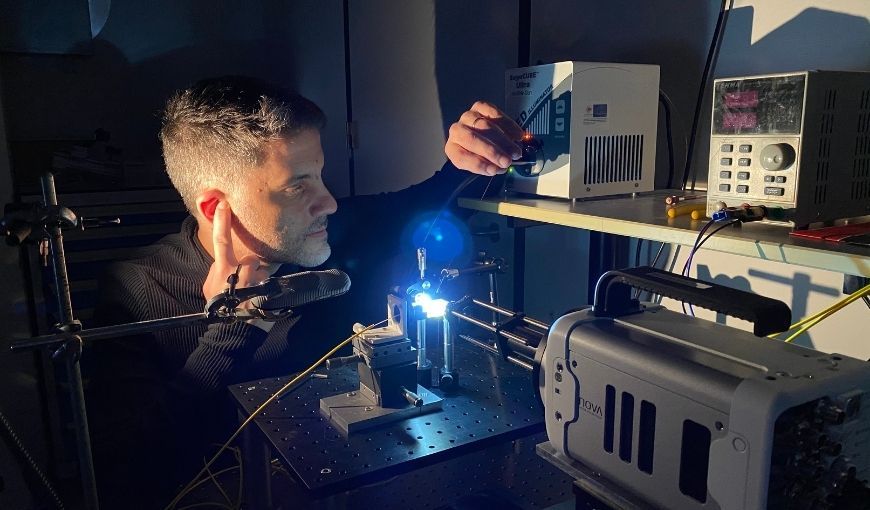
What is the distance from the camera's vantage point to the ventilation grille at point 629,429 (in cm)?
64

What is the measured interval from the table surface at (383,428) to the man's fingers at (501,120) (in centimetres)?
49

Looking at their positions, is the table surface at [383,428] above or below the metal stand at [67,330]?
below

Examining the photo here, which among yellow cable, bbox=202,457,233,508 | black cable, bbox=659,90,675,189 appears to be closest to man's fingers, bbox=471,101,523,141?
black cable, bbox=659,90,675,189

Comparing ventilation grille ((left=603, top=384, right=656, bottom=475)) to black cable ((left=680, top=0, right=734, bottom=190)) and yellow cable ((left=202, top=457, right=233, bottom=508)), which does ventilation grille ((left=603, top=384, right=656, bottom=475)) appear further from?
yellow cable ((left=202, top=457, right=233, bottom=508))

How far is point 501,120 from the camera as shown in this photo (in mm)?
1340

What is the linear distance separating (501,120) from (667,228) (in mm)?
485

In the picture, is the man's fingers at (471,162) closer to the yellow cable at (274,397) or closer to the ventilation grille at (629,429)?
the yellow cable at (274,397)

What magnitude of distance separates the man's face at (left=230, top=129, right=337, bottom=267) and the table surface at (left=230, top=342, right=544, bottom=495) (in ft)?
1.11

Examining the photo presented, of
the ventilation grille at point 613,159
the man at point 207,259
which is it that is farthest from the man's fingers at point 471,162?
the ventilation grille at point 613,159

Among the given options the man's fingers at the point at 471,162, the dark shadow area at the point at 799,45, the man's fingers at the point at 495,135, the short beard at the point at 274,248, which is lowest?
the short beard at the point at 274,248

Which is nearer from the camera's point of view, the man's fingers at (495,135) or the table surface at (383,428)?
the table surface at (383,428)

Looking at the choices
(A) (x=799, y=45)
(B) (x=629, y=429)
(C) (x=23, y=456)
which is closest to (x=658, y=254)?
(A) (x=799, y=45)

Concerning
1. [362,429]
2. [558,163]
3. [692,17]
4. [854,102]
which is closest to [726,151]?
[854,102]

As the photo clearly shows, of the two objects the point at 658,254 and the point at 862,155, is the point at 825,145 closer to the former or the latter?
the point at 862,155
